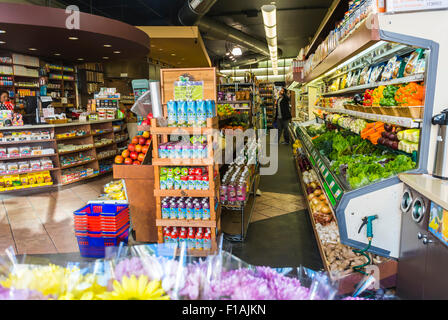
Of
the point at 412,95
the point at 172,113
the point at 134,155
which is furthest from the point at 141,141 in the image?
the point at 412,95

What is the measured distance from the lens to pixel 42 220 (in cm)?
475

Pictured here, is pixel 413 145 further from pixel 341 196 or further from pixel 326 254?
pixel 326 254

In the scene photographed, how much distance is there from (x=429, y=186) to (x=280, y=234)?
2272 mm

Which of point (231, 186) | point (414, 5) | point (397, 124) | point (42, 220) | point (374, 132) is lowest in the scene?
point (42, 220)

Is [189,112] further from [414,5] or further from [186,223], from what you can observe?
[414,5]

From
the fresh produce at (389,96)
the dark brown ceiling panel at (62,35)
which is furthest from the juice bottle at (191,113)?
the dark brown ceiling panel at (62,35)

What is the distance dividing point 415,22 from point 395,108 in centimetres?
63

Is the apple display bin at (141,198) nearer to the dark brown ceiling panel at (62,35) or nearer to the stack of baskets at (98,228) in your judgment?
the stack of baskets at (98,228)

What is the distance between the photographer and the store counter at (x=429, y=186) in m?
1.78

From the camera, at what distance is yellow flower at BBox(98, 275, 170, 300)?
88 cm

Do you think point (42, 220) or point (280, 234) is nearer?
point (280, 234)

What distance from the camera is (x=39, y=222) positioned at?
467 cm
